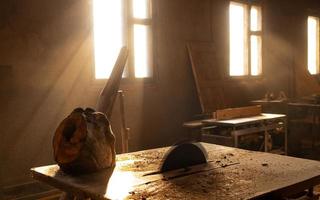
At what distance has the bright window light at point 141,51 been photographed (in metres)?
5.91

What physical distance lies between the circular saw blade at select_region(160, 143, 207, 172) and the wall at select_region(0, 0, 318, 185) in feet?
A: 8.86

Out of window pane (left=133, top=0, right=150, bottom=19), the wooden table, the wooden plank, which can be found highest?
window pane (left=133, top=0, right=150, bottom=19)

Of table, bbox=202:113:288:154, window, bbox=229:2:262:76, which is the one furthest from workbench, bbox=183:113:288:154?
window, bbox=229:2:262:76

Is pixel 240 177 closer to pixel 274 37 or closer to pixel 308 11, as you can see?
pixel 274 37

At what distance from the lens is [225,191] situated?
6.65 ft

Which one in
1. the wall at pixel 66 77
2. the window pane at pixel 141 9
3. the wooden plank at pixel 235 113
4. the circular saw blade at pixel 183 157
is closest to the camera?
the circular saw blade at pixel 183 157

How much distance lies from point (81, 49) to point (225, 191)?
11.8ft

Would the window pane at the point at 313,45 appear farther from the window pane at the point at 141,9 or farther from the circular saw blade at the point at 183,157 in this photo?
the circular saw blade at the point at 183,157

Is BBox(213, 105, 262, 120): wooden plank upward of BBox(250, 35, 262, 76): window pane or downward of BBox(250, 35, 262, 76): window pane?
downward

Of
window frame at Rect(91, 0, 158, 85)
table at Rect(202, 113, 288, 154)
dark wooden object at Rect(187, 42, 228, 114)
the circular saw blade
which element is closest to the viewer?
the circular saw blade

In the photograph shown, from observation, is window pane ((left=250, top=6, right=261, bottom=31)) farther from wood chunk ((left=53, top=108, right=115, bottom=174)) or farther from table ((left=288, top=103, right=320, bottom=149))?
wood chunk ((left=53, top=108, right=115, bottom=174))

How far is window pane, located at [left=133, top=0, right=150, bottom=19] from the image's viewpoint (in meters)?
5.86

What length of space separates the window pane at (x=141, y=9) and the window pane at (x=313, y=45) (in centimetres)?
571

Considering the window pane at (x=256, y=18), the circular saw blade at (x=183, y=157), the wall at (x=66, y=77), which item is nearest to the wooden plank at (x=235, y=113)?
the wall at (x=66, y=77)
